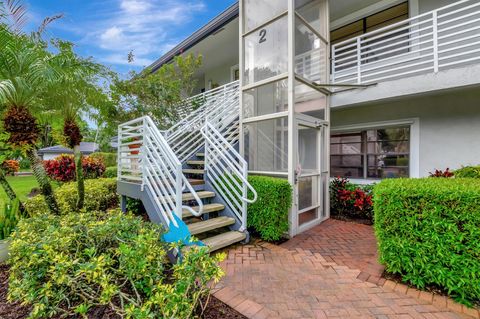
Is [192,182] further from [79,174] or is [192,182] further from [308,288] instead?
[308,288]

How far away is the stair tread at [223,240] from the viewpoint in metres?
4.00

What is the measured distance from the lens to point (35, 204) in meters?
5.43

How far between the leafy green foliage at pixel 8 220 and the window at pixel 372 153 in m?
7.89

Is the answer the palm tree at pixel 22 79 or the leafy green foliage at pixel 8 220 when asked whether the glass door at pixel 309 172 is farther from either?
the leafy green foliage at pixel 8 220

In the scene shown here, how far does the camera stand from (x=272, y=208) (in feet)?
14.6

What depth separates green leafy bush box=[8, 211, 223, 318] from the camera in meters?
2.16

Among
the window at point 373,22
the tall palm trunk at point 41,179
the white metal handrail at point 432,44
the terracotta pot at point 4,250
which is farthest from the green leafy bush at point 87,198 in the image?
the window at point 373,22

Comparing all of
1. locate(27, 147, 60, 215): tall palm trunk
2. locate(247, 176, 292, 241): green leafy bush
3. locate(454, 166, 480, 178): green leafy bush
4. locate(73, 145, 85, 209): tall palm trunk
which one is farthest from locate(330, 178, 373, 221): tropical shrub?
locate(27, 147, 60, 215): tall palm trunk

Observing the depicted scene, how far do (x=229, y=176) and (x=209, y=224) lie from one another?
3.65 feet

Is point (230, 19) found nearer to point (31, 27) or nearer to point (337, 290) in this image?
point (31, 27)

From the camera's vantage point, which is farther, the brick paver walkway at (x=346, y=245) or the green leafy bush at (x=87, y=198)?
the green leafy bush at (x=87, y=198)

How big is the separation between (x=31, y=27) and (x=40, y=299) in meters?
5.24

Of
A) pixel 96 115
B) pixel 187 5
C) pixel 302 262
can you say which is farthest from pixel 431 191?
pixel 187 5

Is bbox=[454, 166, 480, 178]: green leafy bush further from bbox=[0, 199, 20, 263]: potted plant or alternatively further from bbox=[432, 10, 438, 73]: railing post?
bbox=[0, 199, 20, 263]: potted plant
